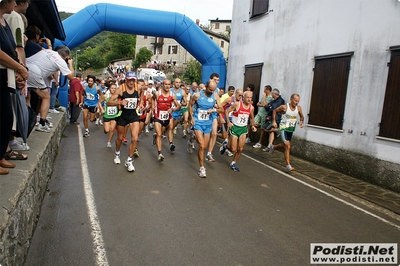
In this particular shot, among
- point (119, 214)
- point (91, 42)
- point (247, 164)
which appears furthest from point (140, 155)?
point (91, 42)

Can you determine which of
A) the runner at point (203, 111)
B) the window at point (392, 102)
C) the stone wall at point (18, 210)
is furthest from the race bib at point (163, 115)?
the window at point (392, 102)

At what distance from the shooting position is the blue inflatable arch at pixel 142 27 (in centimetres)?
1302

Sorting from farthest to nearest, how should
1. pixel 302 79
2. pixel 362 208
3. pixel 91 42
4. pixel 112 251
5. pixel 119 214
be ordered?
1. pixel 91 42
2. pixel 302 79
3. pixel 362 208
4. pixel 119 214
5. pixel 112 251

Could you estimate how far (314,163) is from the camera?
9008 millimetres

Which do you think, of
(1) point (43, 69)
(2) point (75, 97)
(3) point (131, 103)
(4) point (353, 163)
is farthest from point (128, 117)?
(2) point (75, 97)

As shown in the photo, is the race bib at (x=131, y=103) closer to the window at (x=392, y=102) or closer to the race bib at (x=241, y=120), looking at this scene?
the race bib at (x=241, y=120)

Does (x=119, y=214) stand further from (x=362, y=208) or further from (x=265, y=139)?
(x=265, y=139)

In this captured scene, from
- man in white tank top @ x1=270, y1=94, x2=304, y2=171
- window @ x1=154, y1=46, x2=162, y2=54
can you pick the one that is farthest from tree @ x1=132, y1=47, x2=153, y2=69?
man in white tank top @ x1=270, y1=94, x2=304, y2=171

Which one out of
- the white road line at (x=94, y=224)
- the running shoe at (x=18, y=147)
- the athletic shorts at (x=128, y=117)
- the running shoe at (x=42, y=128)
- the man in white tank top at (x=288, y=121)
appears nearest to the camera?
the white road line at (x=94, y=224)

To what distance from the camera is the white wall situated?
7.19 m

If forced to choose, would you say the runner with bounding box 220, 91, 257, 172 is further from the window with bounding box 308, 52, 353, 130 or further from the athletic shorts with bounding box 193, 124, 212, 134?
the window with bounding box 308, 52, 353, 130

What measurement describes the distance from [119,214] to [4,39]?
2506mm

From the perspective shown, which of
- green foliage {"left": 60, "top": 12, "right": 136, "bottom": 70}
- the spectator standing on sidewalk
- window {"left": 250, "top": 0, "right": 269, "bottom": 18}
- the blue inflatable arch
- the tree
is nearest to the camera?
window {"left": 250, "top": 0, "right": 269, "bottom": 18}

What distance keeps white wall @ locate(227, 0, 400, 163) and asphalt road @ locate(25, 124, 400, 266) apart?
2136 millimetres
